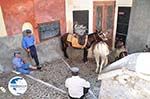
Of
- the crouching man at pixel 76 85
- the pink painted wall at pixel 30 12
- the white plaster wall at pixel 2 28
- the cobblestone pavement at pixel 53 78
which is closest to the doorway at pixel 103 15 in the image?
the pink painted wall at pixel 30 12

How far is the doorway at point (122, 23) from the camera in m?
9.03

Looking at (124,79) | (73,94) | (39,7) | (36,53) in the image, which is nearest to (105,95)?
(124,79)

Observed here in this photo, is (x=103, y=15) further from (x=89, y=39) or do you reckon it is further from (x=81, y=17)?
(x=89, y=39)

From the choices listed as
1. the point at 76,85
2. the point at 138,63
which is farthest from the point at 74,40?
the point at 138,63

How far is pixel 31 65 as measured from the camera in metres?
8.05

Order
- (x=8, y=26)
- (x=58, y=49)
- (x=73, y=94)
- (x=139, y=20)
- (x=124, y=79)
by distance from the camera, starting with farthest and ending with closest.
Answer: (x=58, y=49), (x=139, y=20), (x=8, y=26), (x=73, y=94), (x=124, y=79)

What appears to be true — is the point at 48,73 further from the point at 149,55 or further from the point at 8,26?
the point at 149,55

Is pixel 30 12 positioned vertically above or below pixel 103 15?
above

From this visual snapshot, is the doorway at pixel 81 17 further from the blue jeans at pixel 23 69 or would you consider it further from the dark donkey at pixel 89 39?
the blue jeans at pixel 23 69

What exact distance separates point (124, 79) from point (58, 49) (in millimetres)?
5351

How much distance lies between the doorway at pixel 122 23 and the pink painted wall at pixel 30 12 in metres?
2.44

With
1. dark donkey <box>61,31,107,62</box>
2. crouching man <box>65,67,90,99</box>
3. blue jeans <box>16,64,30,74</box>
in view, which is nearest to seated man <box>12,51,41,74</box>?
blue jeans <box>16,64,30,74</box>

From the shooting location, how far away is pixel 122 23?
9.30 m

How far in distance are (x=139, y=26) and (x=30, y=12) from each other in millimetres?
3944
